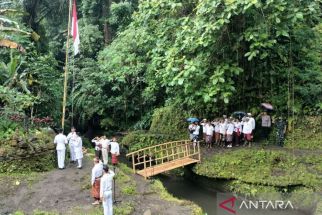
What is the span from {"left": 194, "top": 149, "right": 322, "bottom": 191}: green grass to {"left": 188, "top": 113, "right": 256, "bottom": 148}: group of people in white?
1068 millimetres

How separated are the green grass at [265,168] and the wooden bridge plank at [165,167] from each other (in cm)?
45

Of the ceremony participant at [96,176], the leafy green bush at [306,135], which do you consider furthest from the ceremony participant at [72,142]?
the leafy green bush at [306,135]

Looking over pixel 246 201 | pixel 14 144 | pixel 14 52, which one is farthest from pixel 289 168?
pixel 14 52

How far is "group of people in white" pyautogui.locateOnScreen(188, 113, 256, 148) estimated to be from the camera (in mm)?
16000

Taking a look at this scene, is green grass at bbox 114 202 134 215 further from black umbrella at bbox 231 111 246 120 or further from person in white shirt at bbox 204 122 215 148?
black umbrella at bbox 231 111 246 120

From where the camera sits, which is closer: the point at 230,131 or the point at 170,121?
the point at 230,131

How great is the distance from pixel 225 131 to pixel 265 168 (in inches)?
105

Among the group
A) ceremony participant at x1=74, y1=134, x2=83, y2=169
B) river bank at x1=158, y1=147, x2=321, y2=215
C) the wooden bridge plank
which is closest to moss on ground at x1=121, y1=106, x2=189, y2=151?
river bank at x1=158, y1=147, x2=321, y2=215

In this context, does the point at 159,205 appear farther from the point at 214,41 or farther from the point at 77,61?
the point at 77,61

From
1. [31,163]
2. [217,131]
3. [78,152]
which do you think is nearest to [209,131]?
[217,131]

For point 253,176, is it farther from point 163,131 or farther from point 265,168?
point 163,131

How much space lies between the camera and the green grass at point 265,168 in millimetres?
13312

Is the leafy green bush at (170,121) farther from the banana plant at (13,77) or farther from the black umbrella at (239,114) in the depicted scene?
the banana plant at (13,77)

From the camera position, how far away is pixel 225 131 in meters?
16.3
